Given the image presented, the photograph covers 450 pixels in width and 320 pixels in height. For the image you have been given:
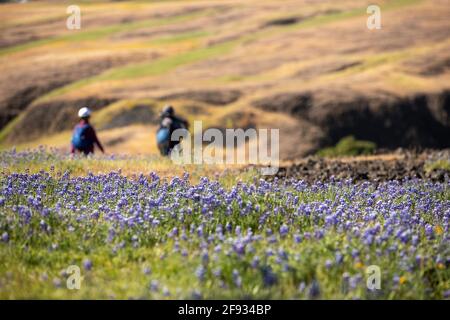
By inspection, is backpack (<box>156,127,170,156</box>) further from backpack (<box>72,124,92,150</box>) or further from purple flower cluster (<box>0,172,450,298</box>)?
purple flower cluster (<box>0,172,450,298</box>)

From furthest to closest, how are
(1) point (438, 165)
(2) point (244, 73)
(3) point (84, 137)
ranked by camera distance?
(2) point (244, 73) < (1) point (438, 165) < (3) point (84, 137)

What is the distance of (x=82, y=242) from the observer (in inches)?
327

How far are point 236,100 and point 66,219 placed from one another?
87.7ft

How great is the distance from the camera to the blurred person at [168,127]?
60.7 ft

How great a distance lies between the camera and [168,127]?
18547mm

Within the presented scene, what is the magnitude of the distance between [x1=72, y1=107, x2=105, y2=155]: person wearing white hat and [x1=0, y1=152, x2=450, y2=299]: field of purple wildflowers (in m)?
6.30

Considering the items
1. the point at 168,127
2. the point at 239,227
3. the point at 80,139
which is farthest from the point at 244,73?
the point at 239,227

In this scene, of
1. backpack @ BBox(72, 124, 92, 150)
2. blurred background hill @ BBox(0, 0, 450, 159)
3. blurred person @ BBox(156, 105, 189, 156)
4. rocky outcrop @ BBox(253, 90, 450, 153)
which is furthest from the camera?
blurred background hill @ BBox(0, 0, 450, 159)

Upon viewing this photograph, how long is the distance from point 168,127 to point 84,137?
2.31m

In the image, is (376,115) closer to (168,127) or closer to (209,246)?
(168,127)

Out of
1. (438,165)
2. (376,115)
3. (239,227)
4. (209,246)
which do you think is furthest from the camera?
(376,115)

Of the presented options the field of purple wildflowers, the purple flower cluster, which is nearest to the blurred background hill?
the purple flower cluster

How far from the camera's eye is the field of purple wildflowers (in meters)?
7.38
